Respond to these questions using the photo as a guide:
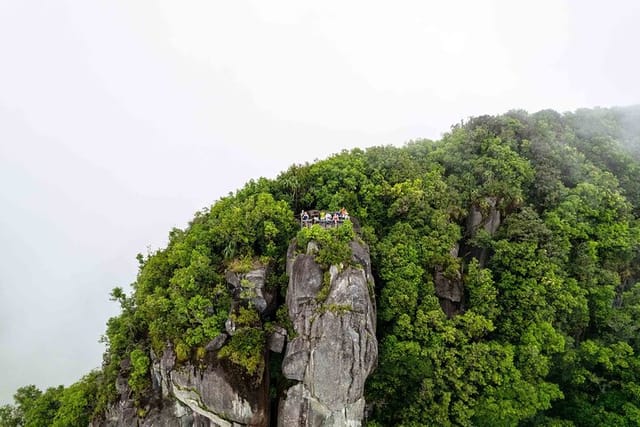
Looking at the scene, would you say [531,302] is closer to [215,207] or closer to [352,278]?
[352,278]

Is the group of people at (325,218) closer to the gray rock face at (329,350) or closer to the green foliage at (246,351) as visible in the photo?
the gray rock face at (329,350)

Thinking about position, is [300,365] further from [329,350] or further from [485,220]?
[485,220]

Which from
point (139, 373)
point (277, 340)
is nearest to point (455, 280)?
point (277, 340)

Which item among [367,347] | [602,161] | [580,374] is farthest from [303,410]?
[602,161]

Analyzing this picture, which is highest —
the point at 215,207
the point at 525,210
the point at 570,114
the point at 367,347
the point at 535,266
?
the point at 570,114

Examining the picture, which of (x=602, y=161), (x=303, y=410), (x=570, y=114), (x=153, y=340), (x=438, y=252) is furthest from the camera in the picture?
(x=570, y=114)

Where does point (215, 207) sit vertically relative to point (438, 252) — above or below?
above
